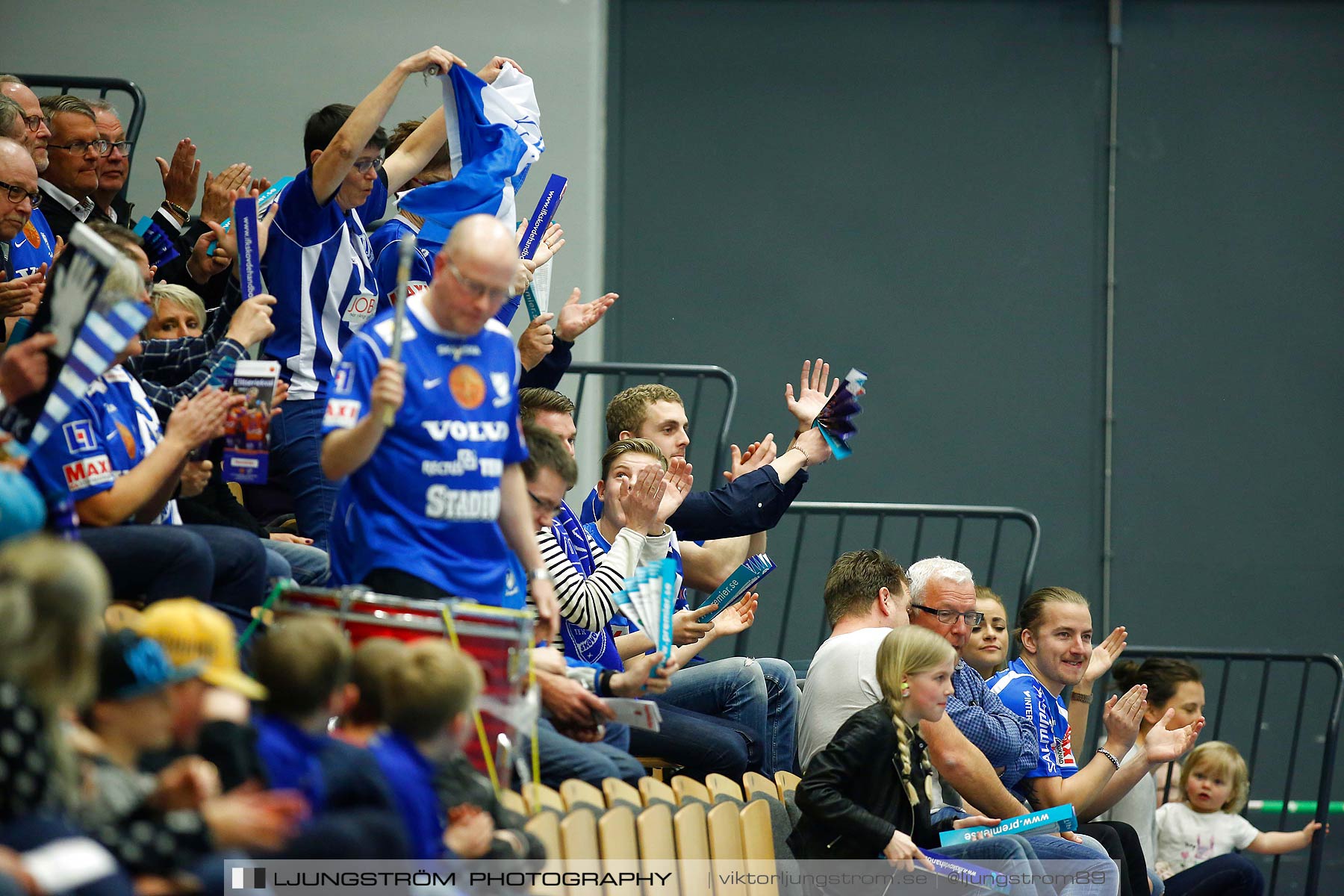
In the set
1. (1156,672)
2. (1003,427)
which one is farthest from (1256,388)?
(1156,672)

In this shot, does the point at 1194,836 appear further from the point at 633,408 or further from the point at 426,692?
the point at 426,692

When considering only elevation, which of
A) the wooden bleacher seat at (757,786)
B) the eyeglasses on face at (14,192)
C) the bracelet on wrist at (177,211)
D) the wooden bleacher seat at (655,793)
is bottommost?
the wooden bleacher seat at (757,786)

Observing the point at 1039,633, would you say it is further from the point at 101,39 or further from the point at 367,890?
the point at 101,39

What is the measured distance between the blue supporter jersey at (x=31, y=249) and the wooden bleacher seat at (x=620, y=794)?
255 centimetres

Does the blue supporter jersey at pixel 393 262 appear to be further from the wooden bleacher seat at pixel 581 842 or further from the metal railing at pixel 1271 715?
the metal railing at pixel 1271 715

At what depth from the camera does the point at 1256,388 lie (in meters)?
8.96

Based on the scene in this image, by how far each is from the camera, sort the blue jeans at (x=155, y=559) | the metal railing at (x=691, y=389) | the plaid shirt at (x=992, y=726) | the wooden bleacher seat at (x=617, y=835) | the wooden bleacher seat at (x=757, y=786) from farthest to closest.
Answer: the metal railing at (x=691, y=389)
the plaid shirt at (x=992, y=726)
the wooden bleacher seat at (x=757, y=786)
the wooden bleacher seat at (x=617, y=835)
the blue jeans at (x=155, y=559)

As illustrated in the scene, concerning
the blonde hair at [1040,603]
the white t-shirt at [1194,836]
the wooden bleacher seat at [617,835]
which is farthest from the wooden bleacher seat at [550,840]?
the white t-shirt at [1194,836]

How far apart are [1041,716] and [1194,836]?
1.72 metres

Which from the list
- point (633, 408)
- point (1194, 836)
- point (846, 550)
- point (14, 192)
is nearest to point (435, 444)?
point (14, 192)

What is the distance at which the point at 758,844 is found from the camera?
457 centimetres

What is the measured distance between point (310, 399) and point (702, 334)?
3.84m

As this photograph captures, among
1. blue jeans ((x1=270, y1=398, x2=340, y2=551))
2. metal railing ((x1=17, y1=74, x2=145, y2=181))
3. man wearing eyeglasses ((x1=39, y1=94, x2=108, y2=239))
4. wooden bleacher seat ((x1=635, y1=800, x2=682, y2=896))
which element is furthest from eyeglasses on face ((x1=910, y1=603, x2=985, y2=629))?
metal railing ((x1=17, y1=74, x2=145, y2=181))

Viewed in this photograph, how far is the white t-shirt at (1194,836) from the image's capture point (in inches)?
264
